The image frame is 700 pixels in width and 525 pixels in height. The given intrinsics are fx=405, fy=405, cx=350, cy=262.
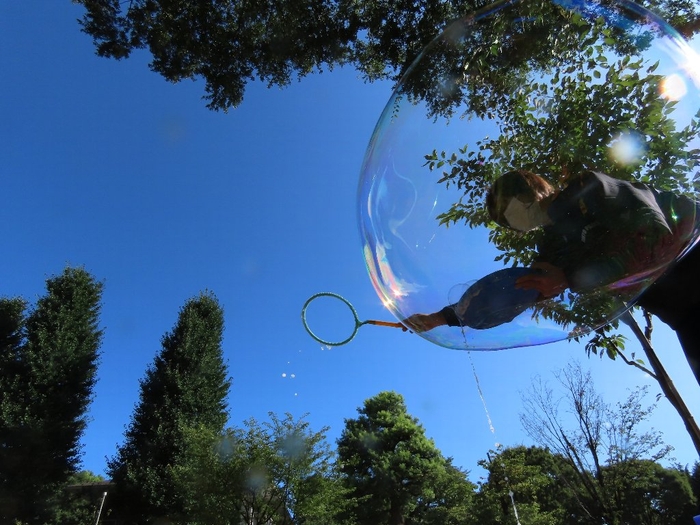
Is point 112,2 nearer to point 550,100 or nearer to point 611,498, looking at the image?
point 550,100

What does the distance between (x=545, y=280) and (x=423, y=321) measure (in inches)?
24.7

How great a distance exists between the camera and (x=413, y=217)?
180 centimetres

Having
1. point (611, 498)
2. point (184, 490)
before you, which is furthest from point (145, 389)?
point (611, 498)

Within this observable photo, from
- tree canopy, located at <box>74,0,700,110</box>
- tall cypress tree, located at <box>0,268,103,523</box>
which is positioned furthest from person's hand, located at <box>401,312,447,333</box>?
tall cypress tree, located at <box>0,268,103,523</box>

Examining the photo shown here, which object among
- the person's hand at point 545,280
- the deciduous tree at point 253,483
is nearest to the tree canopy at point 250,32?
the person's hand at point 545,280

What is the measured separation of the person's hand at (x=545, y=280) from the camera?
1.45 metres

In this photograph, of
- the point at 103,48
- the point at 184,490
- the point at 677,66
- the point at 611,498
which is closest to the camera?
the point at 677,66

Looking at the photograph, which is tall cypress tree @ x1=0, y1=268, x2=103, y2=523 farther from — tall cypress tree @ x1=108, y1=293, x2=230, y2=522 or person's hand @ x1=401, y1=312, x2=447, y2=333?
person's hand @ x1=401, y1=312, x2=447, y2=333

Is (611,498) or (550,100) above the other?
(550,100)

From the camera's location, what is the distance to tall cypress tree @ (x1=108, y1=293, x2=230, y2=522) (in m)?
14.5

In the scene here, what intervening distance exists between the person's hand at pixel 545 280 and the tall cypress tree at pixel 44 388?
18.2 meters

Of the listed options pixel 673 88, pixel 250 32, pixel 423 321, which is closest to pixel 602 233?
pixel 673 88

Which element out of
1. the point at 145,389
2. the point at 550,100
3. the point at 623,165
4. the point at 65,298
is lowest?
the point at 623,165

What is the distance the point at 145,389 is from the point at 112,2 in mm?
15164
